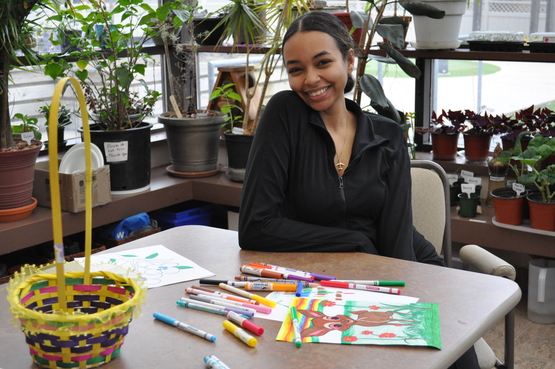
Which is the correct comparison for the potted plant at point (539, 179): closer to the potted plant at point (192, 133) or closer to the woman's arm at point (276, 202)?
the woman's arm at point (276, 202)

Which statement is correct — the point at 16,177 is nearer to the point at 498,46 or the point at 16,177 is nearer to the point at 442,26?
the point at 442,26

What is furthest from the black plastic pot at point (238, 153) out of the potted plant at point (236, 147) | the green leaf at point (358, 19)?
the green leaf at point (358, 19)

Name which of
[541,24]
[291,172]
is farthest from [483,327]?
[541,24]

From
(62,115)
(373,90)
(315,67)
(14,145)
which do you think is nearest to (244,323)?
(315,67)

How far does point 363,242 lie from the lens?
5.59 ft

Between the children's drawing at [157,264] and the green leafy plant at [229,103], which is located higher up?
the green leafy plant at [229,103]

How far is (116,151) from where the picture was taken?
3.31 metres

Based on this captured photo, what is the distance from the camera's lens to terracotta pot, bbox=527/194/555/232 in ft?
8.96

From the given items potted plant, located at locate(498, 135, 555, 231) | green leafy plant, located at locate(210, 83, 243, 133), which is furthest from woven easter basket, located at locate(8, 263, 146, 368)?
green leafy plant, located at locate(210, 83, 243, 133)

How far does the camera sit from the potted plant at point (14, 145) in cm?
279

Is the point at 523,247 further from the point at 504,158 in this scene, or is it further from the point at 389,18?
the point at 389,18

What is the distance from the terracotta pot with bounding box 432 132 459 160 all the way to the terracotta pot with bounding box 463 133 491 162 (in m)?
0.06

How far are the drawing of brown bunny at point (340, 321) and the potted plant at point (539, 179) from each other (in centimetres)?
165

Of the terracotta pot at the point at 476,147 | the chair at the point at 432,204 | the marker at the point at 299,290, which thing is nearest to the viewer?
the marker at the point at 299,290
